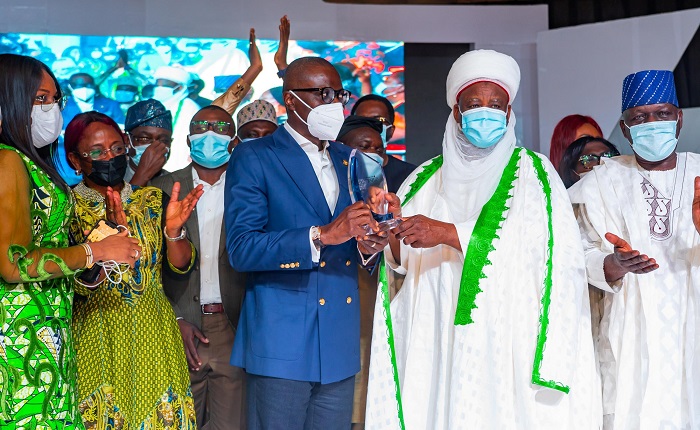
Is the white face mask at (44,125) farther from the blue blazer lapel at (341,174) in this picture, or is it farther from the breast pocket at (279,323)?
the blue blazer lapel at (341,174)

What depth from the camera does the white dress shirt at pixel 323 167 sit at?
143 inches

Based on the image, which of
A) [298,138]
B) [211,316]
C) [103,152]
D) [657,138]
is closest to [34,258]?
[103,152]

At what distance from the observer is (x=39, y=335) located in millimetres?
2990

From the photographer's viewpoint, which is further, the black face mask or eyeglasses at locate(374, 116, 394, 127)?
eyeglasses at locate(374, 116, 394, 127)

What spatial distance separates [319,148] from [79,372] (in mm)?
1293

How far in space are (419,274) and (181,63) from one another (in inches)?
148

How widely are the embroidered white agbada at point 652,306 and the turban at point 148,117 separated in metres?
2.55

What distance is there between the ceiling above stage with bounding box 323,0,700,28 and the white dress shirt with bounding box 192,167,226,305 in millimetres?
3058

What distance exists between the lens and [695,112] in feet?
21.2

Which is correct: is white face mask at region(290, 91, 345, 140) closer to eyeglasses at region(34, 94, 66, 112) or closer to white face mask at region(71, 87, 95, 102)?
eyeglasses at region(34, 94, 66, 112)

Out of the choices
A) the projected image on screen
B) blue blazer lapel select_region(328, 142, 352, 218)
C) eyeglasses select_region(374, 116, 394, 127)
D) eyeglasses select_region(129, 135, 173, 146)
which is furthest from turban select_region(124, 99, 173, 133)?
blue blazer lapel select_region(328, 142, 352, 218)

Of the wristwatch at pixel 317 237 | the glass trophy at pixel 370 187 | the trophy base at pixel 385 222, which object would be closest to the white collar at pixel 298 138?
the glass trophy at pixel 370 187

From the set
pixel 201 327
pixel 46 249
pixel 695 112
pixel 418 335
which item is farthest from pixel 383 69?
pixel 46 249

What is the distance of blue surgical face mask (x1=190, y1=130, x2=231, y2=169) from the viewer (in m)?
4.61
